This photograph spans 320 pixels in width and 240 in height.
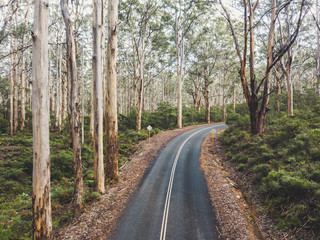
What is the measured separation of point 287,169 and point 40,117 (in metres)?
9.52

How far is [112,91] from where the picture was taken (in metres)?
9.59

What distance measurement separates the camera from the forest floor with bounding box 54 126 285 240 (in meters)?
6.07

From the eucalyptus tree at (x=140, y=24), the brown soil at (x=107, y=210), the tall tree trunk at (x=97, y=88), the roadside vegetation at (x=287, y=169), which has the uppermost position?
the eucalyptus tree at (x=140, y=24)

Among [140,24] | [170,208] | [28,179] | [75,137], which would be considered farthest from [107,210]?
[140,24]

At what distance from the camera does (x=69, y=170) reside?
12109 millimetres

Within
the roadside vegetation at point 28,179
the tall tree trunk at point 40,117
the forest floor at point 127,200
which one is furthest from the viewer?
the roadside vegetation at point 28,179

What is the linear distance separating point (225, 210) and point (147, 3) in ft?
67.6

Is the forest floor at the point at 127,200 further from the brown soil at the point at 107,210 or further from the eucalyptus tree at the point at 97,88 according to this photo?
the eucalyptus tree at the point at 97,88

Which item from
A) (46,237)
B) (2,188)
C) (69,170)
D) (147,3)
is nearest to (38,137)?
(46,237)

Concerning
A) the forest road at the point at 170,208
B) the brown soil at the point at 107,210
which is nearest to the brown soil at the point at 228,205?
the forest road at the point at 170,208

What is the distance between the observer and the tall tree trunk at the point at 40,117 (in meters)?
4.26

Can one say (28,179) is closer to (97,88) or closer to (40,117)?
(97,88)

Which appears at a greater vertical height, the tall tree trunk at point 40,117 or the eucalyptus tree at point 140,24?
the eucalyptus tree at point 140,24

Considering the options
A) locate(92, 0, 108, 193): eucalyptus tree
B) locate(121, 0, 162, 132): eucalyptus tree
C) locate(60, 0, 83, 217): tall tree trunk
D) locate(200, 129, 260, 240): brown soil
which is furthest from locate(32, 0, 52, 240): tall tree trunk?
locate(121, 0, 162, 132): eucalyptus tree
